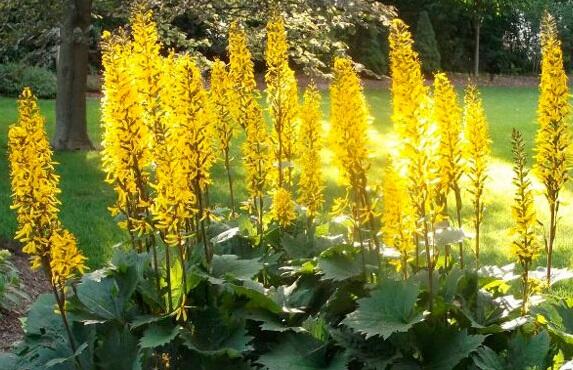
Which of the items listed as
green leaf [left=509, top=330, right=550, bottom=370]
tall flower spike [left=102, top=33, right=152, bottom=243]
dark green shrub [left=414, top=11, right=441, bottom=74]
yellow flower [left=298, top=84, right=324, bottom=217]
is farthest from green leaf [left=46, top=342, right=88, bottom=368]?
dark green shrub [left=414, top=11, right=441, bottom=74]

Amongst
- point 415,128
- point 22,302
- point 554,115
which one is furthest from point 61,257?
point 22,302

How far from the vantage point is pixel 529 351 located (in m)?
3.46

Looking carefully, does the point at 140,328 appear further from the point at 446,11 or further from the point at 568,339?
the point at 446,11

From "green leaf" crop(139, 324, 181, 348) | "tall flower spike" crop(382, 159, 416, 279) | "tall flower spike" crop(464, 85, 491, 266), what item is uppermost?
"tall flower spike" crop(464, 85, 491, 266)

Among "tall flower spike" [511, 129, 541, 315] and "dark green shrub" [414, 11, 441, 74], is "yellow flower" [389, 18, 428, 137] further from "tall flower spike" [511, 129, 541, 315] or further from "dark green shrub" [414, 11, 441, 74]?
"dark green shrub" [414, 11, 441, 74]

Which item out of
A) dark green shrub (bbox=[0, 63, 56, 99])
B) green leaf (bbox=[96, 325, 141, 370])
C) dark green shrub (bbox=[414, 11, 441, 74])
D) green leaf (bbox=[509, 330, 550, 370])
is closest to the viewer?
green leaf (bbox=[509, 330, 550, 370])

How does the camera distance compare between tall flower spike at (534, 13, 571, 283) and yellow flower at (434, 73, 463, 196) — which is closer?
yellow flower at (434, 73, 463, 196)

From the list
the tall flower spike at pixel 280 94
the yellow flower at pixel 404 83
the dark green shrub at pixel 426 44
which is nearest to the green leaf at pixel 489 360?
the yellow flower at pixel 404 83

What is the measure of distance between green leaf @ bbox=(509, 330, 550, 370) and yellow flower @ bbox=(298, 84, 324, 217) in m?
1.63

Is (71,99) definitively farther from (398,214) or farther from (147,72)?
(398,214)

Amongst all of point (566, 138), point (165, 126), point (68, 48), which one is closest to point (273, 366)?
point (165, 126)

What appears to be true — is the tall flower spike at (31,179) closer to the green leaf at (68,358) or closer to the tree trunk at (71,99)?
the green leaf at (68,358)

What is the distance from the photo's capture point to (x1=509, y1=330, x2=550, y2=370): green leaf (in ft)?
11.3

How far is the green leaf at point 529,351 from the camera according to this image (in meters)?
3.44
